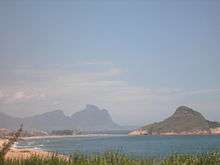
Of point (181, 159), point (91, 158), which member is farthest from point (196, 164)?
point (91, 158)

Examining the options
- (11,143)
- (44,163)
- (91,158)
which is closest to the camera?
(11,143)

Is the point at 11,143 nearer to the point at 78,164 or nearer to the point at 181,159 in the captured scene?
the point at 78,164

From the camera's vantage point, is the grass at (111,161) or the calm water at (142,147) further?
the calm water at (142,147)

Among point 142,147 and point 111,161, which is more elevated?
point 142,147

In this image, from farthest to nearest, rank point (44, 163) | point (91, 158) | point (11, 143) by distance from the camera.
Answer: point (91, 158) < point (44, 163) < point (11, 143)

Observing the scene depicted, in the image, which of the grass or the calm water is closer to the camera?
the grass

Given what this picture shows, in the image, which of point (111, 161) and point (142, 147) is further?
point (142, 147)

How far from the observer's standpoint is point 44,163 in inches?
755

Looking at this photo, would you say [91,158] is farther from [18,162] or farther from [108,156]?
[18,162]

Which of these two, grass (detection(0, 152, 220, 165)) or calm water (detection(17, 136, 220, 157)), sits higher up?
calm water (detection(17, 136, 220, 157))

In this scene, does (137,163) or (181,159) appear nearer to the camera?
(137,163)

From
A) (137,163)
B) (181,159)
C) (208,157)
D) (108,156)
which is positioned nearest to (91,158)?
(108,156)

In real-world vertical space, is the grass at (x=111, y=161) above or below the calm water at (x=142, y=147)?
below

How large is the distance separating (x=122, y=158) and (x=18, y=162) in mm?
4192
